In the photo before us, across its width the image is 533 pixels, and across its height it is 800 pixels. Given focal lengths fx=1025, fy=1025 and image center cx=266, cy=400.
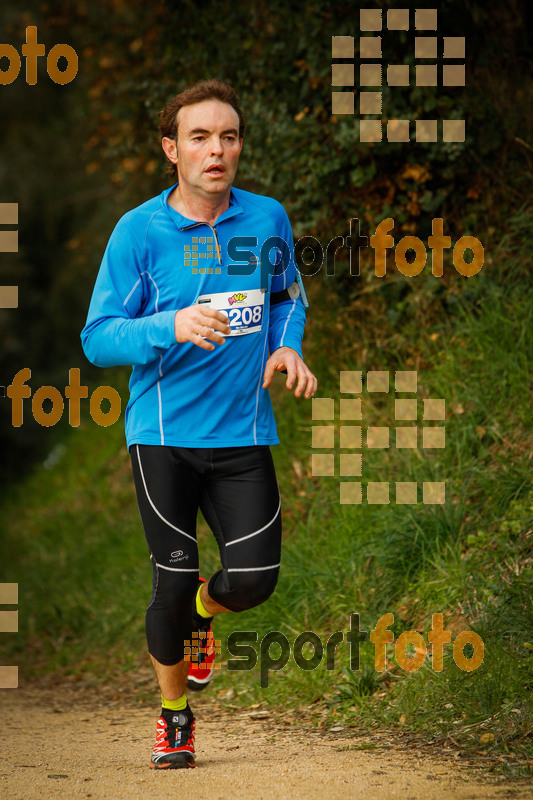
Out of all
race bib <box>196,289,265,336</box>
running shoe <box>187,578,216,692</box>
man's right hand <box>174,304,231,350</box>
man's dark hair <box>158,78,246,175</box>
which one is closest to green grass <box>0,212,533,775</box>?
running shoe <box>187,578,216,692</box>

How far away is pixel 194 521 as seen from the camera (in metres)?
3.99

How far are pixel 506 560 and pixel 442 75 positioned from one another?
10.9 ft

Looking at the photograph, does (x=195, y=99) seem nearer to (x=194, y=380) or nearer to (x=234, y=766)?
(x=194, y=380)

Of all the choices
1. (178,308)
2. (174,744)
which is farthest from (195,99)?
(174,744)

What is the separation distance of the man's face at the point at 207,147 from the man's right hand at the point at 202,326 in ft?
1.98

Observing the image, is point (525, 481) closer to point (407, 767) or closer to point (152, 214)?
point (407, 767)

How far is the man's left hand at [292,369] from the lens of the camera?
378cm

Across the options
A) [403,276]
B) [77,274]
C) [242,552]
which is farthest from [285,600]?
[77,274]

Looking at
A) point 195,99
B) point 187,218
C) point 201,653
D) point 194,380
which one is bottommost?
point 201,653

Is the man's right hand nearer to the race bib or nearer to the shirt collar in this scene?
the race bib

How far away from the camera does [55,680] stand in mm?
6777

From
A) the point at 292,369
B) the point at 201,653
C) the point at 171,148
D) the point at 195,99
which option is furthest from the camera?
the point at 201,653

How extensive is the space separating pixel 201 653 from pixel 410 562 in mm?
1289

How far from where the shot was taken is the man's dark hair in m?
3.97
